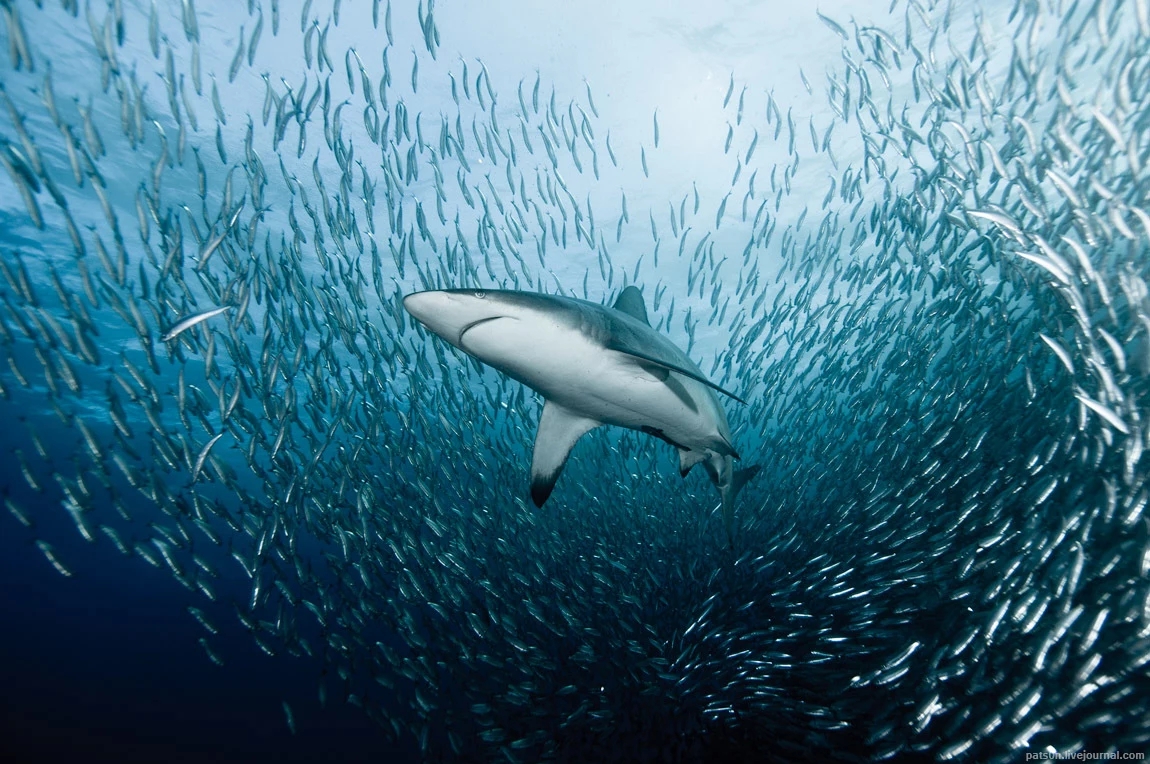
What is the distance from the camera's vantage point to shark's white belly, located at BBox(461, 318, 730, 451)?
10.5ft

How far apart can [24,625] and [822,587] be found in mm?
38204

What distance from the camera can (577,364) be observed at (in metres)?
3.68

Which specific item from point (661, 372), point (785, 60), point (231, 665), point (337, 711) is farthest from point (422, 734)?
point (231, 665)

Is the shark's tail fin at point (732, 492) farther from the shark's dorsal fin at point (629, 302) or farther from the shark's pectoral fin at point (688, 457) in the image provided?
→ the shark's dorsal fin at point (629, 302)

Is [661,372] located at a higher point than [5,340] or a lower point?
lower

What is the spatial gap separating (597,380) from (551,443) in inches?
36.6

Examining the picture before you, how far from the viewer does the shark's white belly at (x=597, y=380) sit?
3.21 meters

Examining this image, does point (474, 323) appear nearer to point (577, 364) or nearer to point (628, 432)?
point (577, 364)

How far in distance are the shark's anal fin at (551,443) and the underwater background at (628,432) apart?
377 centimetres

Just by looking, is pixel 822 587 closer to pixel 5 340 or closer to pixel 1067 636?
pixel 1067 636

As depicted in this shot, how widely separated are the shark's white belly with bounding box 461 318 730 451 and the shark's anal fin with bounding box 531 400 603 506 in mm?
136

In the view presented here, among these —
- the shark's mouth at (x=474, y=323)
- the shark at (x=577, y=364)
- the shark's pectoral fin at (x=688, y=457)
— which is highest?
the shark's pectoral fin at (x=688, y=457)

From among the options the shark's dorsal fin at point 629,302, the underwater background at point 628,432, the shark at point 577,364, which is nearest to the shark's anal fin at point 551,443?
the shark at point 577,364

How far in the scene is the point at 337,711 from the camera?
681 inches
